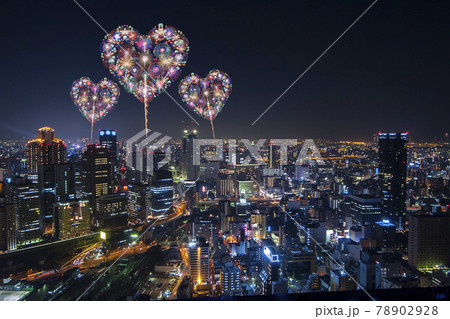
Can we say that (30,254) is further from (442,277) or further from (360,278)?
(442,277)

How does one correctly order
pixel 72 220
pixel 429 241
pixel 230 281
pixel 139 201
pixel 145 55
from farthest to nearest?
pixel 139 201, pixel 72 220, pixel 429 241, pixel 230 281, pixel 145 55

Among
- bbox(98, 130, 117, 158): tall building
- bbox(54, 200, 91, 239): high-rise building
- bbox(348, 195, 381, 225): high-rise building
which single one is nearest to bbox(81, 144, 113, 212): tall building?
bbox(98, 130, 117, 158): tall building

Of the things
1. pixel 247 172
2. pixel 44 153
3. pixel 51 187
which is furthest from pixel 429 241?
pixel 51 187

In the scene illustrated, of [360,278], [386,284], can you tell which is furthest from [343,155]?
[386,284]

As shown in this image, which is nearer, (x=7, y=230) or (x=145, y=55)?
(x=145, y=55)

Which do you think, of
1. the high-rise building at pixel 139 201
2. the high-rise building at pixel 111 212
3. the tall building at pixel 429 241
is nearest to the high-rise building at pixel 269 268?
the tall building at pixel 429 241

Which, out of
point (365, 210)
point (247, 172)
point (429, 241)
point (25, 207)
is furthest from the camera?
point (247, 172)

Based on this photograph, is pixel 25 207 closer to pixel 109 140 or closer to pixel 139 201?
pixel 139 201
